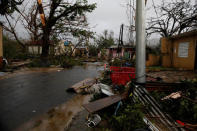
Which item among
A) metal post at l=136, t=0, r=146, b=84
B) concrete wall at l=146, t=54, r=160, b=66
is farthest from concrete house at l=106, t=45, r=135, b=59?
metal post at l=136, t=0, r=146, b=84

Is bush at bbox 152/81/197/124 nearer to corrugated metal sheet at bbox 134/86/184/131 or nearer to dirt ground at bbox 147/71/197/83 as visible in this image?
corrugated metal sheet at bbox 134/86/184/131

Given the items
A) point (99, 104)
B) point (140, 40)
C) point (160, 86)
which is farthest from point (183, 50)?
point (99, 104)

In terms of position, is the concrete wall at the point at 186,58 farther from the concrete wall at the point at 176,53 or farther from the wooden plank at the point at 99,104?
the wooden plank at the point at 99,104

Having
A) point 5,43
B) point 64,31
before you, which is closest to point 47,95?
point 64,31

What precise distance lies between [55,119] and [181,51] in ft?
33.5

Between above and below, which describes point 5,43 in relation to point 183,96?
above

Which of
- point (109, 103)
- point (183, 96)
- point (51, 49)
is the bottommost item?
point (109, 103)

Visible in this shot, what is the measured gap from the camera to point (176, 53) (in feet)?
31.7

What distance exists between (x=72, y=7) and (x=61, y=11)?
1.49m

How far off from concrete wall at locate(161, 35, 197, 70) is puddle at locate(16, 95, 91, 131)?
878 centimetres

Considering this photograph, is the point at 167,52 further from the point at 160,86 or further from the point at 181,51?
the point at 160,86

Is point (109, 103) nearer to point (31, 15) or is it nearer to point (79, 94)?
point (79, 94)

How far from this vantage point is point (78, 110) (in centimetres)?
344

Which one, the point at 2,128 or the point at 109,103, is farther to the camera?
the point at 109,103
